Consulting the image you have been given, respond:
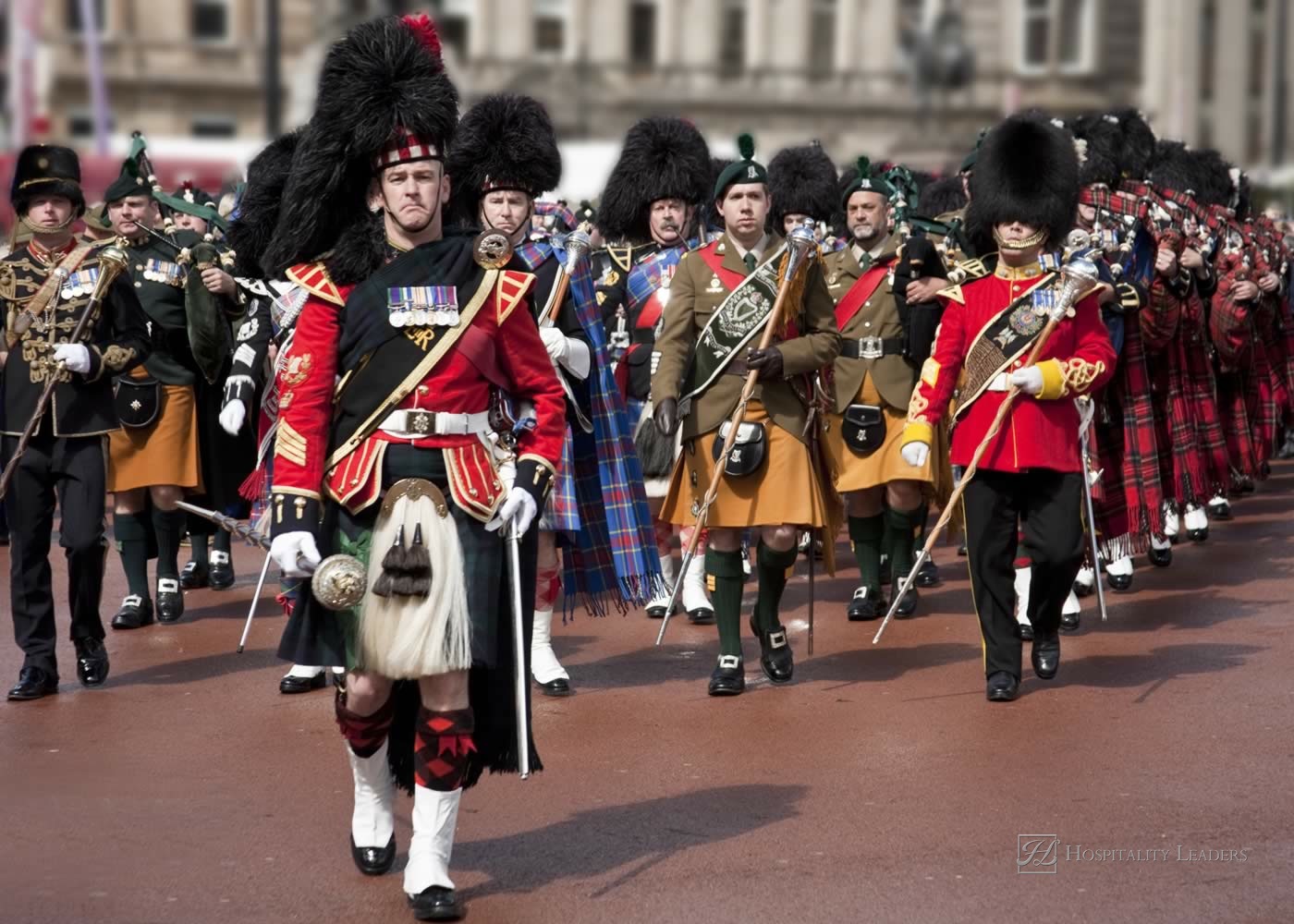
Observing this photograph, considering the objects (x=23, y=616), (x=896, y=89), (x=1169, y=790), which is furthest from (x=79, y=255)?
(x=896, y=89)

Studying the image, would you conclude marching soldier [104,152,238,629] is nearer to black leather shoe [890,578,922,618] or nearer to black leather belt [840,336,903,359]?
black leather belt [840,336,903,359]

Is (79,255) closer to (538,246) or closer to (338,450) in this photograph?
(538,246)

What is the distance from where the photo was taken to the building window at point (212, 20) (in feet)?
161

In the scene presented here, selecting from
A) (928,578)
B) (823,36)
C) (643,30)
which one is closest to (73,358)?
(928,578)

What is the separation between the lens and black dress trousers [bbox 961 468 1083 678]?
297 inches

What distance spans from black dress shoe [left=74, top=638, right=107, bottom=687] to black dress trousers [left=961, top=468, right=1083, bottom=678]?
3.02m

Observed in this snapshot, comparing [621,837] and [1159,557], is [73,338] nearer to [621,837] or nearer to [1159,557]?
[621,837]

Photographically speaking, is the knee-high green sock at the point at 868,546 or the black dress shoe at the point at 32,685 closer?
the black dress shoe at the point at 32,685

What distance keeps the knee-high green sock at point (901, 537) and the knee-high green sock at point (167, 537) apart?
299cm

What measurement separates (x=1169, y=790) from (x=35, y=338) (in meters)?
4.17

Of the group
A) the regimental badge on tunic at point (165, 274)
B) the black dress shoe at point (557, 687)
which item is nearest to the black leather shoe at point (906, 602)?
the black dress shoe at point (557, 687)

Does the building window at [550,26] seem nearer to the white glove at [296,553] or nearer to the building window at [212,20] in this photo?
the building window at [212,20]

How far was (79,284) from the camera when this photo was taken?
802 centimetres

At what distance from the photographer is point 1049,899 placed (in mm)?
5305
